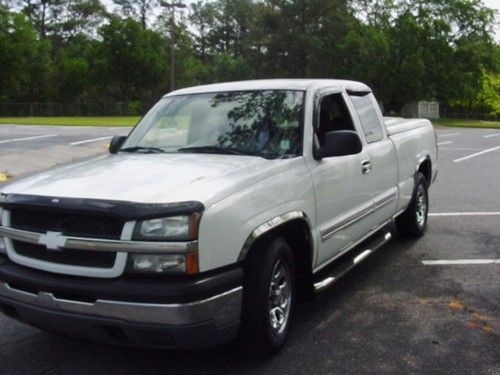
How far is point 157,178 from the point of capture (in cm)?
386

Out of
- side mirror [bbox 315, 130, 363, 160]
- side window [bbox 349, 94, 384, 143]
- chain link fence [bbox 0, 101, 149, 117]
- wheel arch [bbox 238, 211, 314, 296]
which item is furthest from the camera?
chain link fence [bbox 0, 101, 149, 117]

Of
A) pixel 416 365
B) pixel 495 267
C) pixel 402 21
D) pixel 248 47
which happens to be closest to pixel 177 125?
pixel 416 365

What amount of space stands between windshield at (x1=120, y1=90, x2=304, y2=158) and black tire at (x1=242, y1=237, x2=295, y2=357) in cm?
80

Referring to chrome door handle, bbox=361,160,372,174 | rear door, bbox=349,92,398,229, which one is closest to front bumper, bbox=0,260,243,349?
chrome door handle, bbox=361,160,372,174

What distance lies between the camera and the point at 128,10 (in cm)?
9031

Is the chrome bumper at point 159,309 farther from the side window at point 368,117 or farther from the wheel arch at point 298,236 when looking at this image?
the side window at point 368,117

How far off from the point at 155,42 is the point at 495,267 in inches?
2903

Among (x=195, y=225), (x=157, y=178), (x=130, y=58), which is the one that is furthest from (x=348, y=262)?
(x=130, y=58)

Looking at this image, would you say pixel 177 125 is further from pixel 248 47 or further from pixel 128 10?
pixel 128 10

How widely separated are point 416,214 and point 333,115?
2.37m

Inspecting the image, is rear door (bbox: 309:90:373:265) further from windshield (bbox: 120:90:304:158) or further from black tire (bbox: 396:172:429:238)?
black tire (bbox: 396:172:429:238)

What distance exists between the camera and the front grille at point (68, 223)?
11.4ft

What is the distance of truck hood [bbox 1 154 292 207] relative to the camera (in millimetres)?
3555

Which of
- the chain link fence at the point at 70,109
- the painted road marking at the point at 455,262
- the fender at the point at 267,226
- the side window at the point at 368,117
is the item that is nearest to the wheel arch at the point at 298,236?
the fender at the point at 267,226
